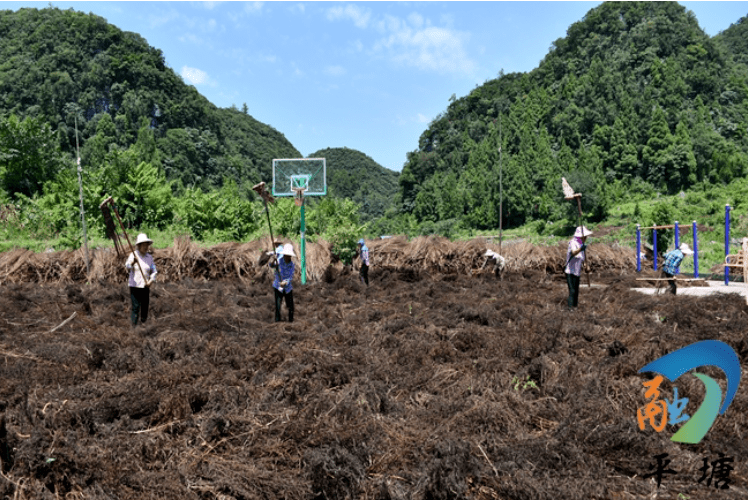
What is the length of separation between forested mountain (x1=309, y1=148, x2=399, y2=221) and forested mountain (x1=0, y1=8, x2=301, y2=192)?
19.5 metres

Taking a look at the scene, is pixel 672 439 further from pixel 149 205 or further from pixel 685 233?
pixel 685 233

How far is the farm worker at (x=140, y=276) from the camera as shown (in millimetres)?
7098

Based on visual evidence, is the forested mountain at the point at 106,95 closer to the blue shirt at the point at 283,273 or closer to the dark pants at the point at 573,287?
the blue shirt at the point at 283,273

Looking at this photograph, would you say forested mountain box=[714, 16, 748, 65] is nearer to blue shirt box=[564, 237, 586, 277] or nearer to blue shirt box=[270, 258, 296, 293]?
blue shirt box=[564, 237, 586, 277]

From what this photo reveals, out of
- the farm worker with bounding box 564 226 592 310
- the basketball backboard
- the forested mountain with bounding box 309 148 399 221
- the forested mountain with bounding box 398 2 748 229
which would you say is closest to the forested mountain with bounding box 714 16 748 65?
the forested mountain with bounding box 398 2 748 229

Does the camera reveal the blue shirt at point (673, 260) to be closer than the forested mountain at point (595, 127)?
Yes

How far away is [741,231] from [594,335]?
31.0m

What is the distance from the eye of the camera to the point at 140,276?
280 inches

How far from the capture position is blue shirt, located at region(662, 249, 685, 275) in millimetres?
9688

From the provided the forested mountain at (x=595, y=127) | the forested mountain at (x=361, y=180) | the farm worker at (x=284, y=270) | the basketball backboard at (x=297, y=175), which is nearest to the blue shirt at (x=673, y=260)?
the farm worker at (x=284, y=270)

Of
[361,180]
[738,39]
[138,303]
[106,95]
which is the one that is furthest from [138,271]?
[738,39]

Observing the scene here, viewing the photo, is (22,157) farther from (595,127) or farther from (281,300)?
(595,127)

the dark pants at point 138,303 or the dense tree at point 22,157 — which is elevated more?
the dense tree at point 22,157

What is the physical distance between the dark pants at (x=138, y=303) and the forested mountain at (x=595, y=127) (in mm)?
46201
